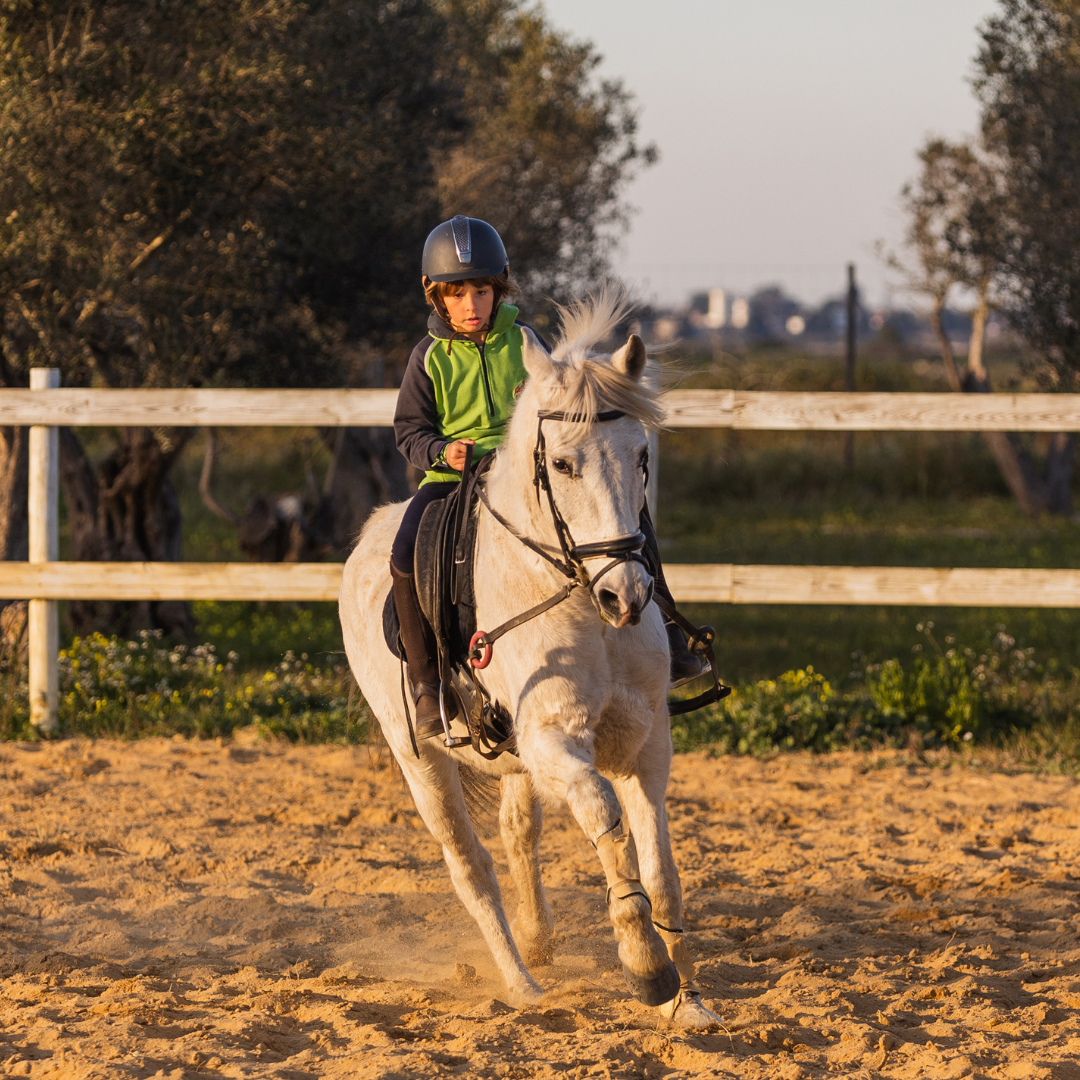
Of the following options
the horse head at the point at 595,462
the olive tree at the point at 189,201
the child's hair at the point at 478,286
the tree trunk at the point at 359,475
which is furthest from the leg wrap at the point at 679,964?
the tree trunk at the point at 359,475

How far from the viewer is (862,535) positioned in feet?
55.1

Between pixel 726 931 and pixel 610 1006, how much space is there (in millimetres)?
921

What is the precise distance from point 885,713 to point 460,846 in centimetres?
406

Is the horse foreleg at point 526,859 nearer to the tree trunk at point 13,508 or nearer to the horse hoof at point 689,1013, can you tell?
the horse hoof at point 689,1013

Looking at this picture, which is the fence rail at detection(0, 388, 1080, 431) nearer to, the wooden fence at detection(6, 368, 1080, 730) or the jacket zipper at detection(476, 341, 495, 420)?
the wooden fence at detection(6, 368, 1080, 730)

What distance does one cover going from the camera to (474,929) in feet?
15.8

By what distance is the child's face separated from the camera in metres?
4.09

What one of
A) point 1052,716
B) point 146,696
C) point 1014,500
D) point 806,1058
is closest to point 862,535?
point 1014,500

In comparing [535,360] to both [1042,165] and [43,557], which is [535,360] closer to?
[43,557]

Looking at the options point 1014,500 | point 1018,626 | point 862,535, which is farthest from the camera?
point 1014,500

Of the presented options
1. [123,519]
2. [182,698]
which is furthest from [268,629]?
[182,698]

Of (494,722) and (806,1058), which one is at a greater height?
(494,722)

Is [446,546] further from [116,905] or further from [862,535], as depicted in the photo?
[862,535]

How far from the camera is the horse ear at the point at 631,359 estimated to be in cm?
330
